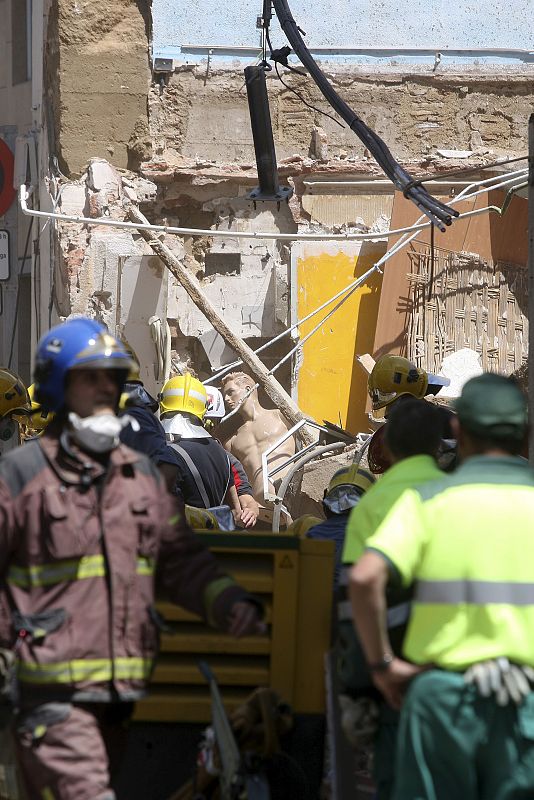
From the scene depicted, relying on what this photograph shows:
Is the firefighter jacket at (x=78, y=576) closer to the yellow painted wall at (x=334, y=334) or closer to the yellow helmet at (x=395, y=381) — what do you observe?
the yellow helmet at (x=395, y=381)

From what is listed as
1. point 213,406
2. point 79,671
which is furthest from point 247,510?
point 79,671

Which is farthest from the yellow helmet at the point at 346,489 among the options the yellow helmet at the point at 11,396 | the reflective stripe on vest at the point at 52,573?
the yellow helmet at the point at 11,396

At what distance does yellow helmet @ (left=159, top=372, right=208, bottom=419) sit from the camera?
7895mm

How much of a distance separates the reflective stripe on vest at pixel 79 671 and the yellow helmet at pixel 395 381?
4.18 m

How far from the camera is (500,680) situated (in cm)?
308

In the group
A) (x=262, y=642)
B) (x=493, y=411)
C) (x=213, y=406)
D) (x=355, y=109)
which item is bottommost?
(x=262, y=642)

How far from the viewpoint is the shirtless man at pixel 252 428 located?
12.0 meters

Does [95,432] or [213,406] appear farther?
[213,406]

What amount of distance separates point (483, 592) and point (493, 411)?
0.53 m

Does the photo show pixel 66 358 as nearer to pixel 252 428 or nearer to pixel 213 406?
pixel 213 406

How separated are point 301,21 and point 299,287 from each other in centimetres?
319

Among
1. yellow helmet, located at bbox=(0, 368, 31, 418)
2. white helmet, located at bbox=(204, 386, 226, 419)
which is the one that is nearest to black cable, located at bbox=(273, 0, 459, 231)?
white helmet, located at bbox=(204, 386, 226, 419)

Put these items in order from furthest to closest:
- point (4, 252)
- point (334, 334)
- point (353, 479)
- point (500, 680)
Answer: point (4, 252)
point (334, 334)
point (353, 479)
point (500, 680)

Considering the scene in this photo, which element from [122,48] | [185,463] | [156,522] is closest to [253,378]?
[122,48]
